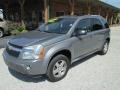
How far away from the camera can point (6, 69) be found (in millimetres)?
5457

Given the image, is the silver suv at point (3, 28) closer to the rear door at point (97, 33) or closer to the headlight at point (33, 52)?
the rear door at point (97, 33)

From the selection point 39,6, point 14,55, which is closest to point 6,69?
point 14,55

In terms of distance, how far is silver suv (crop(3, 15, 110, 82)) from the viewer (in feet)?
13.6

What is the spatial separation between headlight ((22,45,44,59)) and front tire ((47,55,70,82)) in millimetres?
432

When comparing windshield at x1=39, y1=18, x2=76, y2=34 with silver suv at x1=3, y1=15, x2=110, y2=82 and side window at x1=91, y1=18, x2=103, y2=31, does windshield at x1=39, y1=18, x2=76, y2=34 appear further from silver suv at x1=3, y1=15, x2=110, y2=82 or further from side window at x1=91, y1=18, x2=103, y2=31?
side window at x1=91, y1=18, x2=103, y2=31

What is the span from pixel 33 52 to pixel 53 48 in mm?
536

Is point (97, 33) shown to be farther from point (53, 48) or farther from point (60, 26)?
point (53, 48)

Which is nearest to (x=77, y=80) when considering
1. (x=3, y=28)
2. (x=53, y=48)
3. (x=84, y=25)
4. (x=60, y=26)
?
(x=53, y=48)

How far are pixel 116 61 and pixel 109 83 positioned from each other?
2.20 metres

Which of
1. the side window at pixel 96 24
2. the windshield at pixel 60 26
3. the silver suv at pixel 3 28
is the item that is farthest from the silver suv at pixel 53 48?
the silver suv at pixel 3 28

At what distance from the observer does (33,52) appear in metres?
4.14

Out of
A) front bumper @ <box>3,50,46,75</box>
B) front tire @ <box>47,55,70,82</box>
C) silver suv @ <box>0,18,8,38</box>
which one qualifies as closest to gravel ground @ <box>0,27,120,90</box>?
front tire @ <box>47,55,70,82</box>

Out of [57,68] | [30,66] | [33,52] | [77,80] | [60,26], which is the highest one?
[60,26]

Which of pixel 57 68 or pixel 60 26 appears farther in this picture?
pixel 60 26
